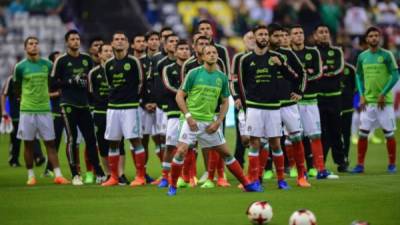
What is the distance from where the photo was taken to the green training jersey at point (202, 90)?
17.0 meters

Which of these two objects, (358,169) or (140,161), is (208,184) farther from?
(358,169)

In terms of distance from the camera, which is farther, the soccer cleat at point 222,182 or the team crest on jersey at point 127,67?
the team crest on jersey at point 127,67

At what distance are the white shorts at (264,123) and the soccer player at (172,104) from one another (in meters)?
1.68

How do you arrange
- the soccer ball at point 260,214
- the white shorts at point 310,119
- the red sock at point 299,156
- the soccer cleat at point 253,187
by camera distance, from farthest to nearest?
the white shorts at point 310,119 < the red sock at point 299,156 < the soccer cleat at point 253,187 < the soccer ball at point 260,214

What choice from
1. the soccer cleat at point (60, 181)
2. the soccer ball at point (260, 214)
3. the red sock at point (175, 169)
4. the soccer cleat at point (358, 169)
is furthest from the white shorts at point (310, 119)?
the soccer ball at point (260, 214)

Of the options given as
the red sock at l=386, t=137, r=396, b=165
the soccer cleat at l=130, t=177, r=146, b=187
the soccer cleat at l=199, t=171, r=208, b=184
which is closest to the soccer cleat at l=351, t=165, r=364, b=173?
the red sock at l=386, t=137, r=396, b=165

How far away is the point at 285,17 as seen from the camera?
3425 cm

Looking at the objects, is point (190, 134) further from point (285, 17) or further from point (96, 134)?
point (285, 17)

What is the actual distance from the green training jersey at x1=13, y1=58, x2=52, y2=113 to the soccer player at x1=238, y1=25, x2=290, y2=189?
4274 millimetres

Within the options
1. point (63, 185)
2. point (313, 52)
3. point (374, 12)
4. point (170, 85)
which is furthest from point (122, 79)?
point (374, 12)

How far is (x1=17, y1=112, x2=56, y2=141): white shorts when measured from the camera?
2002cm

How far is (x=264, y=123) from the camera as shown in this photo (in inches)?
681

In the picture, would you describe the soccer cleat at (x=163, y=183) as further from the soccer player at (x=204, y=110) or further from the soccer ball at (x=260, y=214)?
the soccer ball at (x=260, y=214)

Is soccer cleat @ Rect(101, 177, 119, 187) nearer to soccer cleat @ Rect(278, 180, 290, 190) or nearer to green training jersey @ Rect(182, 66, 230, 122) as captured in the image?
green training jersey @ Rect(182, 66, 230, 122)
